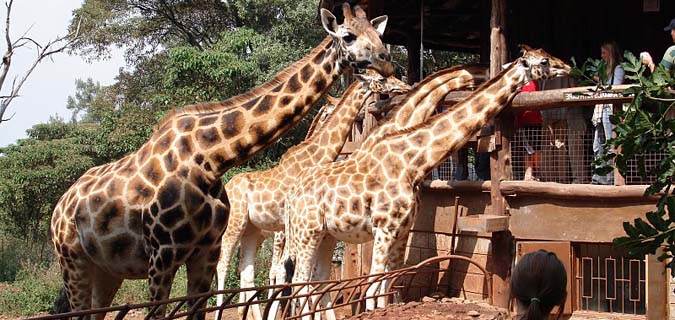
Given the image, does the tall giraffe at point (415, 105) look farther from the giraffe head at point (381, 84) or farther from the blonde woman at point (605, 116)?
the blonde woman at point (605, 116)

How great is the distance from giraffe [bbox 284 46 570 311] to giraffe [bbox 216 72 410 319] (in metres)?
1.55

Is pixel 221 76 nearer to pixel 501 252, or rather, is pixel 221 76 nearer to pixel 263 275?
pixel 263 275

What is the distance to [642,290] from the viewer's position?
30.9 ft

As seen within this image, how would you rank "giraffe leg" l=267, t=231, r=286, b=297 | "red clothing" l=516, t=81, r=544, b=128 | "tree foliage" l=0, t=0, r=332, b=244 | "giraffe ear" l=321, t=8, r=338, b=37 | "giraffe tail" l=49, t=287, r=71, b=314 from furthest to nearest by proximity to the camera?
"tree foliage" l=0, t=0, r=332, b=244 < "giraffe leg" l=267, t=231, r=286, b=297 < "red clothing" l=516, t=81, r=544, b=128 < "giraffe ear" l=321, t=8, r=338, b=37 < "giraffe tail" l=49, t=287, r=71, b=314

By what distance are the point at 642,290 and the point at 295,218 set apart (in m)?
3.79

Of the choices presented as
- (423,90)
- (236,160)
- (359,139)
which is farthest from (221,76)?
(236,160)

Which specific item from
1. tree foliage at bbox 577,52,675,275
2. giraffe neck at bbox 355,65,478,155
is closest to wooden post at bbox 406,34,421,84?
giraffe neck at bbox 355,65,478,155

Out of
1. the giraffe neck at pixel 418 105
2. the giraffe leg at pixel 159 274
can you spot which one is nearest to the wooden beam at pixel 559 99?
the giraffe neck at pixel 418 105

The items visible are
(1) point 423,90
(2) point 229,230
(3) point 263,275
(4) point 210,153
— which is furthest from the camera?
(3) point 263,275

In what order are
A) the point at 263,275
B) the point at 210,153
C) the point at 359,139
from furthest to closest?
1. the point at 263,275
2. the point at 359,139
3. the point at 210,153

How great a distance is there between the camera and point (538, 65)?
958 cm

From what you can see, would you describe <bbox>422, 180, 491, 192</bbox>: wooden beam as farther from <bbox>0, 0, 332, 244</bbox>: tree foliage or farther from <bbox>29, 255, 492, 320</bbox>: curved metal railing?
<bbox>0, 0, 332, 244</bbox>: tree foliage

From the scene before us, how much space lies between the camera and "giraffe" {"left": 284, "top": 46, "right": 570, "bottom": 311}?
8883mm

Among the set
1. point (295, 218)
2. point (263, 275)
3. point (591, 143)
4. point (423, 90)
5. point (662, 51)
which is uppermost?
point (662, 51)
